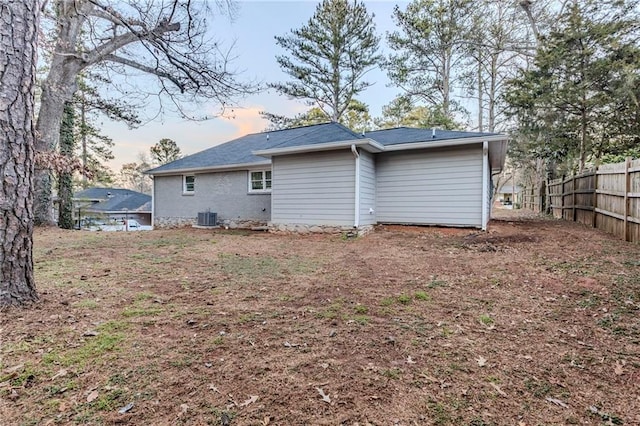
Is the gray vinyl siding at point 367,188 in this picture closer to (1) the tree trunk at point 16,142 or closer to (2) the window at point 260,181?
(2) the window at point 260,181

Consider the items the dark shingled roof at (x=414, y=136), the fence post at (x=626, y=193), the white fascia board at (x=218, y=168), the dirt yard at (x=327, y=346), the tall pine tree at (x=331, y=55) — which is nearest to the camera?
the dirt yard at (x=327, y=346)

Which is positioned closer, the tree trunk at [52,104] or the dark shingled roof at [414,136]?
the dark shingled roof at [414,136]

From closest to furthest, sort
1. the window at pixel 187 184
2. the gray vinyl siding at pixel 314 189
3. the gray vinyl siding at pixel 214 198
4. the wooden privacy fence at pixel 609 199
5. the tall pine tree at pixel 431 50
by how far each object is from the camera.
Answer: the wooden privacy fence at pixel 609 199
the gray vinyl siding at pixel 314 189
the gray vinyl siding at pixel 214 198
the window at pixel 187 184
the tall pine tree at pixel 431 50

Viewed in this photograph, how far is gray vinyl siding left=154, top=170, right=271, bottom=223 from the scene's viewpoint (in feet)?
37.7

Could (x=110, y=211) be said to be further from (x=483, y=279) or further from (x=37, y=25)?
(x=483, y=279)

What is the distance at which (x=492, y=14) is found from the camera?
1642cm

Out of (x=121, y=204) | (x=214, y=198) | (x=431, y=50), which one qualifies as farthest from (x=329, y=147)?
(x=121, y=204)

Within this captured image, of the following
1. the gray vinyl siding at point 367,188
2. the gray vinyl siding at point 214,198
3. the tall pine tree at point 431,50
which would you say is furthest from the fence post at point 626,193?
the tall pine tree at point 431,50

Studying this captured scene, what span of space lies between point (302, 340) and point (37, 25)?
3860 millimetres

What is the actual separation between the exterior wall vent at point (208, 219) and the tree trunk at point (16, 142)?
9153 millimetres

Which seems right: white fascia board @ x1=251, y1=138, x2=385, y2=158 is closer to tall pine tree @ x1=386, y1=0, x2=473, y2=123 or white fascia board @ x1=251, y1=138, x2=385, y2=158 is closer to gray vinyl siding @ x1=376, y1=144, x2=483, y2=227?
gray vinyl siding @ x1=376, y1=144, x2=483, y2=227

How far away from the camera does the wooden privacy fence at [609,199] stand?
20.8 feet

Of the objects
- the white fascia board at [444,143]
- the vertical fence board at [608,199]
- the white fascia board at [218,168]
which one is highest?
the white fascia board at [444,143]

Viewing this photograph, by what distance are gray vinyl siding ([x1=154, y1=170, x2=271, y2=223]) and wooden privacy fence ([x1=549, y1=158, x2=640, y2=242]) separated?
31.2ft
